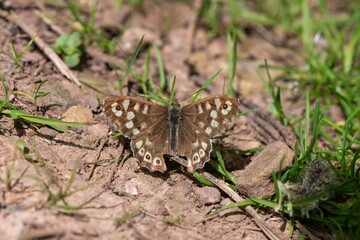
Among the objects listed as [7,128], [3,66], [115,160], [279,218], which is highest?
[3,66]

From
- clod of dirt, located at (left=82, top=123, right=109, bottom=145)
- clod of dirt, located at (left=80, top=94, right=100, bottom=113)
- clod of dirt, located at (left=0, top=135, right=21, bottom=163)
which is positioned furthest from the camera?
clod of dirt, located at (left=80, top=94, right=100, bottom=113)

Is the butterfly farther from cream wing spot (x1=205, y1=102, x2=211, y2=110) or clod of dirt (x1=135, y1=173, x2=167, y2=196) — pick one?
clod of dirt (x1=135, y1=173, x2=167, y2=196)

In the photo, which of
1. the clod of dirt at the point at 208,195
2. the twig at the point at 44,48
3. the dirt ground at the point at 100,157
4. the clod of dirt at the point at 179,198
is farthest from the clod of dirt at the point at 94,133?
the clod of dirt at the point at 208,195

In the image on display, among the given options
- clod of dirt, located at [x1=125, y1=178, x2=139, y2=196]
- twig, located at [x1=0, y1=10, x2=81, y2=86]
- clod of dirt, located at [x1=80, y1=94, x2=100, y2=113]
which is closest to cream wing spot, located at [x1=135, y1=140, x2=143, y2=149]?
clod of dirt, located at [x1=125, y1=178, x2=139, y2=196]

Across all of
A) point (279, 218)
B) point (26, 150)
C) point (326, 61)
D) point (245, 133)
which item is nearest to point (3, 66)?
point (26, 150)

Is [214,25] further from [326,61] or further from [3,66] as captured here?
[3,66]

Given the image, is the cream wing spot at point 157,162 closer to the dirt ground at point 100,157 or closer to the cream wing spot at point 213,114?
the dirt ground at point 100,157
